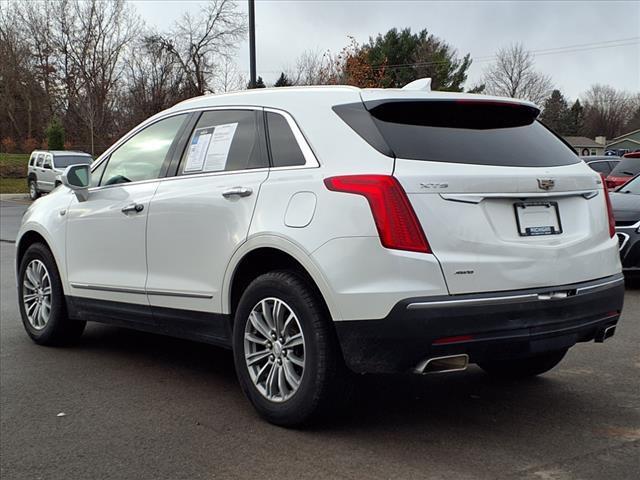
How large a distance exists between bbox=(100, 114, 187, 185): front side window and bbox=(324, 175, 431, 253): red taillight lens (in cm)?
193

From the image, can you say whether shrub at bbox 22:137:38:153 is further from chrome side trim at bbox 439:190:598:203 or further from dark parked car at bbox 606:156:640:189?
chrome side trim at bbox 439:190:598:203

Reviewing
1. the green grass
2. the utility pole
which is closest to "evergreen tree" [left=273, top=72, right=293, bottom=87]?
the green grass

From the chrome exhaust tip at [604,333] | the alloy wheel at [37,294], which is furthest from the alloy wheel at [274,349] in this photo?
the alloy wheel at [37,294]

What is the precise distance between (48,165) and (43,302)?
23772 mm

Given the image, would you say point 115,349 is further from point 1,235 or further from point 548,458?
point 1,235

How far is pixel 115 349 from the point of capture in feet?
19.7

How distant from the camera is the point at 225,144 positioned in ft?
15.1

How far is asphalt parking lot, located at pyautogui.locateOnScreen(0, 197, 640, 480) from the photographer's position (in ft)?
11.4

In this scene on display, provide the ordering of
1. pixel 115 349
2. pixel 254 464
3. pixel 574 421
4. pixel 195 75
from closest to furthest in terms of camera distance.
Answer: pixel 254 464 → pixel 574 421 → pixel 115 349 → pixel 195 75

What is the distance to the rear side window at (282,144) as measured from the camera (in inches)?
161

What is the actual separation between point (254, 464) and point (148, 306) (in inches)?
68.3

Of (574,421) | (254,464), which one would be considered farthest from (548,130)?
(254,464)

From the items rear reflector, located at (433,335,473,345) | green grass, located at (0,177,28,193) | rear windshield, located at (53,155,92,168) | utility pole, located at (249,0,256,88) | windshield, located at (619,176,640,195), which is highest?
utility pole, located at (249,0,256,88)

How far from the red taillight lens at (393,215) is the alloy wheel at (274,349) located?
0.71m
